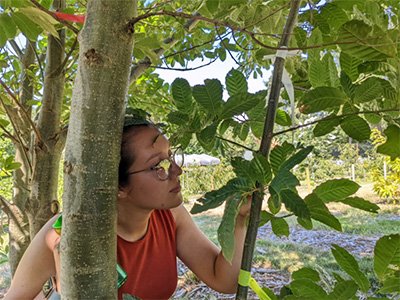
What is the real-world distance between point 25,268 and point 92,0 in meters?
0.97

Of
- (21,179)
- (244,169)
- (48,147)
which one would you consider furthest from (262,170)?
(21,179)

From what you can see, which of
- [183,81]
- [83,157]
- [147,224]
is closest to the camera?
[83,157]

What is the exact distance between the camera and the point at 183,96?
71 centimetres

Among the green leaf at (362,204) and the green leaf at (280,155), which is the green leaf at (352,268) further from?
the green leaf at (280,155)

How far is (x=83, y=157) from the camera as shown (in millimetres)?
617

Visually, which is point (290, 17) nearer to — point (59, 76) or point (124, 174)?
point (124, 174)

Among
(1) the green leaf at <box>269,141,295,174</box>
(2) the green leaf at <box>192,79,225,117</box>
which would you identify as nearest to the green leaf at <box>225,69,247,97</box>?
(2) the green leaf at <box>192,79,225,117</box>

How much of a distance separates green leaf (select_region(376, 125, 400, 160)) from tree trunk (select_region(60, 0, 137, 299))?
1.61ft

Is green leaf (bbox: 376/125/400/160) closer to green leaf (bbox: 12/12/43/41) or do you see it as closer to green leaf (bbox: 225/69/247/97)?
green leaf (bbox: 225/69/247/97)

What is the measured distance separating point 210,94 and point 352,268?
43 centimetres

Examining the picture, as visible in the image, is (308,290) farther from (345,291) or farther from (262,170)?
(262,170)

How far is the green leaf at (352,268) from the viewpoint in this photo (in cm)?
61

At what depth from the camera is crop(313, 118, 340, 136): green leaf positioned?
68 centimetres

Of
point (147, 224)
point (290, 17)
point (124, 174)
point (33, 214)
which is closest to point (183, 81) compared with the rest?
point (290, 17)
